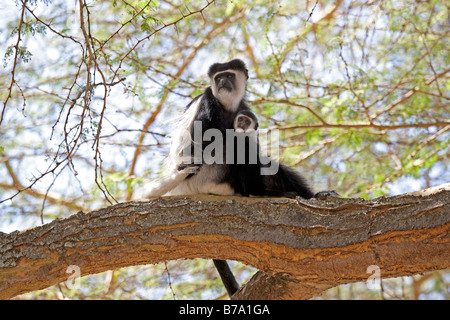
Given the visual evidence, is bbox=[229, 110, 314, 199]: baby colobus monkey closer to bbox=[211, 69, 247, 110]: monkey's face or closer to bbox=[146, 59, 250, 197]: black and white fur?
bbox=[146, 59, 250, 197]: black and white fur

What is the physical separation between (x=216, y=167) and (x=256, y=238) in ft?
3.45

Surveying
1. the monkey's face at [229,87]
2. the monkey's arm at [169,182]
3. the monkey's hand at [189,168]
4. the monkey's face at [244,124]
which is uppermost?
the monkey's face at [229,87]

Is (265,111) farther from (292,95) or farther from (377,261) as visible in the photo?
(377,261)

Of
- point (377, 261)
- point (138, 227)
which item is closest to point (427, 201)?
point (377, 261)

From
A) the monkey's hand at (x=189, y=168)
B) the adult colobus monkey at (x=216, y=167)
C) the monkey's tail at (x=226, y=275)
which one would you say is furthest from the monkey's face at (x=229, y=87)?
the monkey's tail at (x=226, y=275)

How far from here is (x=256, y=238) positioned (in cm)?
217

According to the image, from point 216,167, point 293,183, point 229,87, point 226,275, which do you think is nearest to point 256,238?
point 226,275

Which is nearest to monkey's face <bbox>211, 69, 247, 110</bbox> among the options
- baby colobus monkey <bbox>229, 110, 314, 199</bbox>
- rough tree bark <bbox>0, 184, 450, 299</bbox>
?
baby colobus monkey <bbox>229, 110, 314, 199</bbox>

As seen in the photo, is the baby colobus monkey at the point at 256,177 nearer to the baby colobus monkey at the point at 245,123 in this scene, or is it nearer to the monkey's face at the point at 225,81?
the baby colobus monkey at the point at 245,123

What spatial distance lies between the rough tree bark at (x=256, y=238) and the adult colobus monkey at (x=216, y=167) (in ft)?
2.45

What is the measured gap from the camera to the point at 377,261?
2025 millimetres

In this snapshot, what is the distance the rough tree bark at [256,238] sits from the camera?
2.01 m
